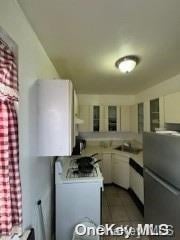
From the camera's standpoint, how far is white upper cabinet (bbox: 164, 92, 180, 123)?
2.54m

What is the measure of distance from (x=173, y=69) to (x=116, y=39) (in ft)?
3.92

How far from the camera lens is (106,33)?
1919 mm

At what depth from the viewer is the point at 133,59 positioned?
2.58m

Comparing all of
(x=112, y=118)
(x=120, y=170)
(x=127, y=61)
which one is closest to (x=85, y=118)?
(x=112, y=118)

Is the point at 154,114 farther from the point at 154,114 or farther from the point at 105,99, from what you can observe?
the point at 105,99

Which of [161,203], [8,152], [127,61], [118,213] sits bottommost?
[118,213]

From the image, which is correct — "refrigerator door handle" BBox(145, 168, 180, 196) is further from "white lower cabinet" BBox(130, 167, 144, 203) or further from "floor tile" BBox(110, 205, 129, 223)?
"floor tile" BBox(110, 205, 129, 223)

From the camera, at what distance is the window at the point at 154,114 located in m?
3.42

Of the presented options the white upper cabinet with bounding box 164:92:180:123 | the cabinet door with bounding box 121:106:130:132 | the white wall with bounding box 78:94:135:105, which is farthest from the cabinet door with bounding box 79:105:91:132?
the white upper cabinet with bounding box 164:92:180:123

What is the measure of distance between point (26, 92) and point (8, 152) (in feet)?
1.96

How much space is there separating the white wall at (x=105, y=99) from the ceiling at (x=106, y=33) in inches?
75.4

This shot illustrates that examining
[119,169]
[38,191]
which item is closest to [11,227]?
[38,191]

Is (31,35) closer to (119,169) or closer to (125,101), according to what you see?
(119,169)

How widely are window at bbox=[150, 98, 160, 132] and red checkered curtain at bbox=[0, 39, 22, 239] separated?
2.77 meters
